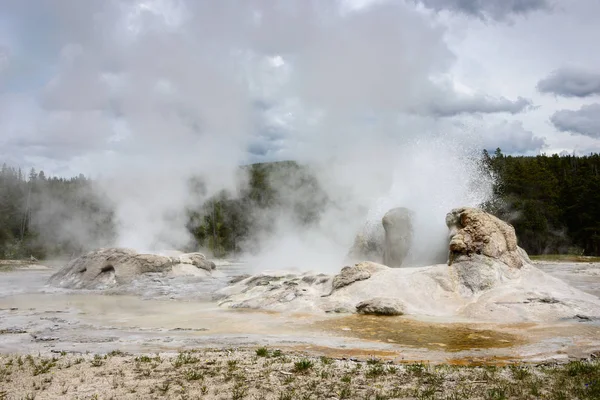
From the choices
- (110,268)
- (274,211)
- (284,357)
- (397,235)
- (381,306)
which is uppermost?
(274,211)

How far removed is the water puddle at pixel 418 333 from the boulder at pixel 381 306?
15.6 inches

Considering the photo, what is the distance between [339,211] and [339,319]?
21377 mm

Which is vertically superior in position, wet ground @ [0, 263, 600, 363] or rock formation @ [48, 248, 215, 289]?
rock formation @ [48, 248, 215, 289]

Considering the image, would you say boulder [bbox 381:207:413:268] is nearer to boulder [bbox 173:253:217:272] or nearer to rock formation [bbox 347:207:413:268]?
rock formation [bbox 347:207:413:268]

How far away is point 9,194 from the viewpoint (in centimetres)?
7300

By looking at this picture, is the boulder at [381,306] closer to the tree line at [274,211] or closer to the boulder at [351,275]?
the boulder at [351,275]

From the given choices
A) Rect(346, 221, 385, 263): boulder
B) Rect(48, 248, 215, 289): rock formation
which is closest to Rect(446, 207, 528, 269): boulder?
Rect(346, 221, 385, 263): boulder

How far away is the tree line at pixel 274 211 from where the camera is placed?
43.3m

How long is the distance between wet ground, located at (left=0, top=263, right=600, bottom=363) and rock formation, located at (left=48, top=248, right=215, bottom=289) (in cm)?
615

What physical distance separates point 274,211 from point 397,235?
33.4m

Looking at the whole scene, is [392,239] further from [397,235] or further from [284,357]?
[284,357]

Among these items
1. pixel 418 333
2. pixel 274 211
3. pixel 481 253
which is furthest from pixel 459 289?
pixel 274 211

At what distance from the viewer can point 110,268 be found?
24.1 metres

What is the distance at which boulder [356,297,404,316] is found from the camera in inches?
538
